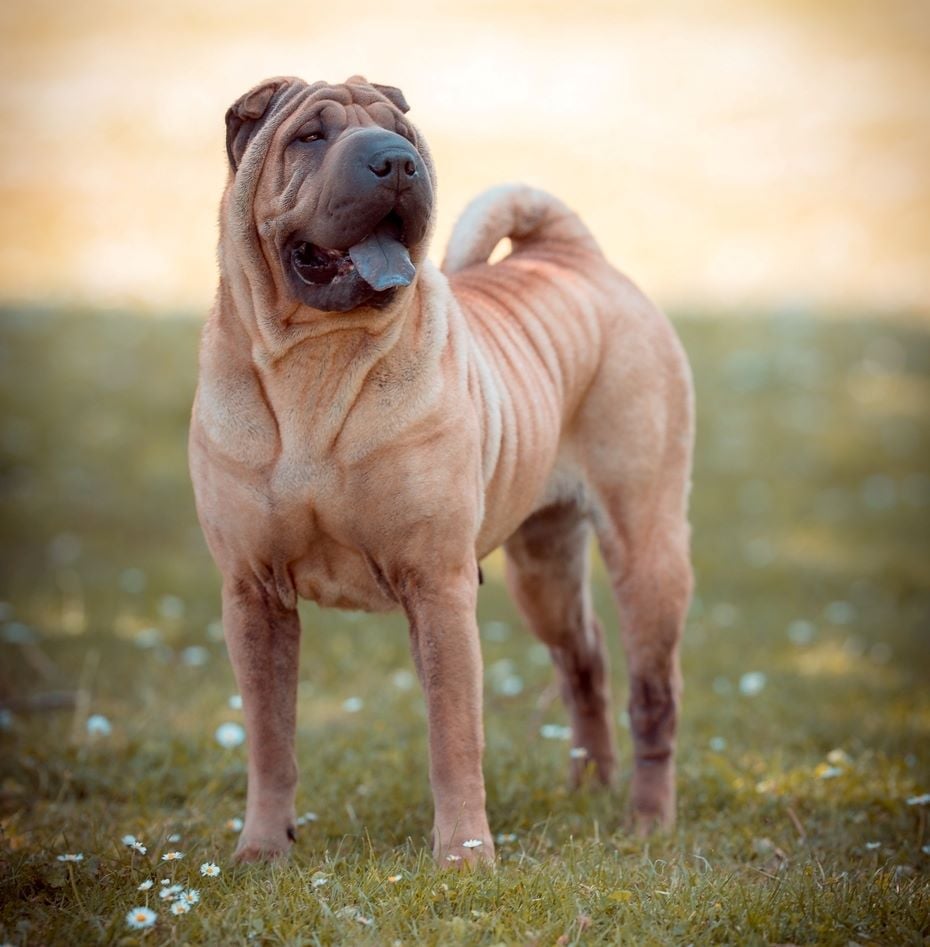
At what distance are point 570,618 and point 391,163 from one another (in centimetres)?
186

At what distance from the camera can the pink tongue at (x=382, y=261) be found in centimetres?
297

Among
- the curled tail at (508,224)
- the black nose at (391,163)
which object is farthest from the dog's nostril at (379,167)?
the curled tail at (508,224)

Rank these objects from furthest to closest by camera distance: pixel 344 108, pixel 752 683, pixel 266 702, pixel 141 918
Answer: pixel 752 683 → pixel 266 702 → pixel 344 108 → pixel 141 918

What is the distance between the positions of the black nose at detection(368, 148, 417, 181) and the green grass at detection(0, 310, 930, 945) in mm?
1463

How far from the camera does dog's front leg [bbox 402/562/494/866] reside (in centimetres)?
325

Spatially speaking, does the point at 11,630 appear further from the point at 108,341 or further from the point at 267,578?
the point at 108,341

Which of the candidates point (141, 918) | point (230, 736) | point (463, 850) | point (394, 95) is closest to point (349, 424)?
point (394, 95)

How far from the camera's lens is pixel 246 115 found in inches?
123

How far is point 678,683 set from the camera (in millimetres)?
4188

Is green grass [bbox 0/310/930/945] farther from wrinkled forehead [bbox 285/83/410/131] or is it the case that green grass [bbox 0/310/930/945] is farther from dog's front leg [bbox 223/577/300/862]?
wrinkled forehead [bbox 285/83/410/131]

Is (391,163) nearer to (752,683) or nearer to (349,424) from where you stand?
(349,424)

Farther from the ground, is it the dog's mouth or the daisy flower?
the dog's mouth

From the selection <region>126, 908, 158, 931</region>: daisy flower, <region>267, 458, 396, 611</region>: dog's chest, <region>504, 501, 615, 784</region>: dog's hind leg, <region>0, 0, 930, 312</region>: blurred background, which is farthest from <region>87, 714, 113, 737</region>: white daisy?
<region>0, 0, 930, 312</region>: blurred background

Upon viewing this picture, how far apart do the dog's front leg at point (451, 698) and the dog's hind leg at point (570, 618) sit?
3.42ft
